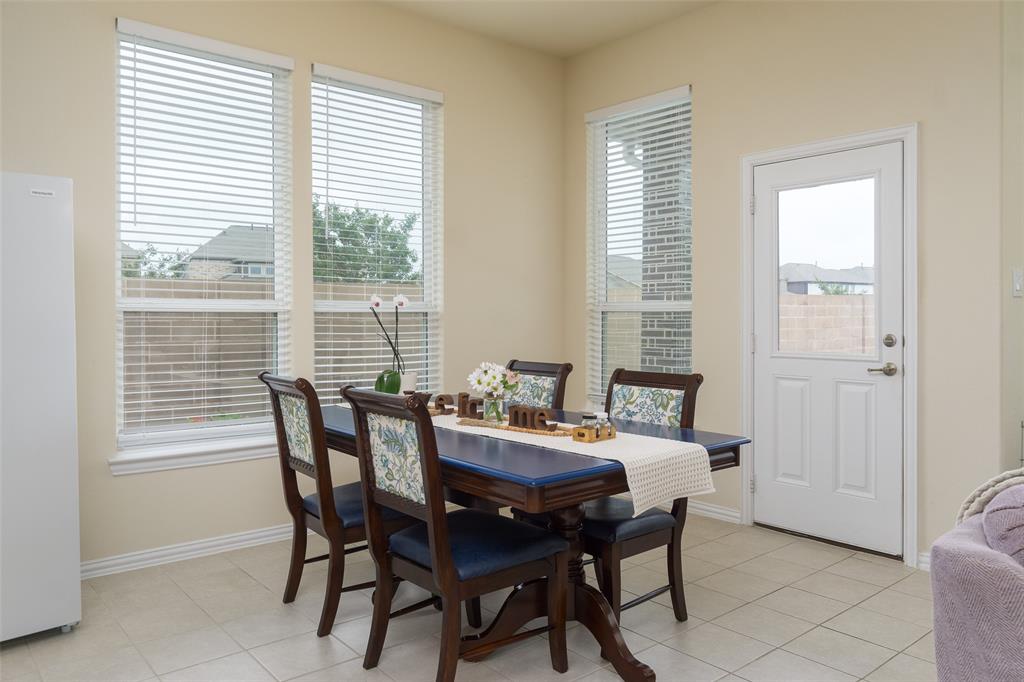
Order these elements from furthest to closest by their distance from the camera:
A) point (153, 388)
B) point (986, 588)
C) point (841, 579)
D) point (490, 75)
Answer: point (490, 75)
point (153, 388)
point (841, 579)
point (986, 588)

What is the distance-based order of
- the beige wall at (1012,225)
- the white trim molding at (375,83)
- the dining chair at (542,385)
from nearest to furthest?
the beige wall at (1012,225)
the dining chair at (542,385)
the white trim molding at (375,83)

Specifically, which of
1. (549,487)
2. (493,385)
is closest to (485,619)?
(493,385)

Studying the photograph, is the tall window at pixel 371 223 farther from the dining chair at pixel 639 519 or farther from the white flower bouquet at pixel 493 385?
the dining chair at pixel 639 519

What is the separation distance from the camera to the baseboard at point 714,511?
4.17 m

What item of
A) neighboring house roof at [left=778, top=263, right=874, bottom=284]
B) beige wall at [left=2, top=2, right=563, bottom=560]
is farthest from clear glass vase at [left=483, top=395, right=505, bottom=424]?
neighboring house roof at [left=778, top=263, right=874, bottom=284]

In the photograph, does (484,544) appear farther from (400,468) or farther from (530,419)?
(530,419)

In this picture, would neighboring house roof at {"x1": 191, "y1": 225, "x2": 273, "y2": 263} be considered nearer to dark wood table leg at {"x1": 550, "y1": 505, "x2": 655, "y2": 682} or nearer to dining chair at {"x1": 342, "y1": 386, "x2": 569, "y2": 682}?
dining chair at {"x1": 342, "y1": 386, "x2": 569, "y2": 682}

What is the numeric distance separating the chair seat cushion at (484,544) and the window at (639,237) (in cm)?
232

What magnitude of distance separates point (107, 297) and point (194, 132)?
2.99 feet

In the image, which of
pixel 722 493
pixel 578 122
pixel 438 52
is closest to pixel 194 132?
pixel 438 52

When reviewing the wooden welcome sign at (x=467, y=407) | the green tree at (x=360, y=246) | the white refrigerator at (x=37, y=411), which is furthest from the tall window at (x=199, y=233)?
the wooden welcome sign at (x=467, y=407)

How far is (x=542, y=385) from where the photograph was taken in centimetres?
366

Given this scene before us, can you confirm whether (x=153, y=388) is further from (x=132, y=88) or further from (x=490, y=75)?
(x=490, y=75)

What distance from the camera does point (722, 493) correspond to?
4.24 metres
